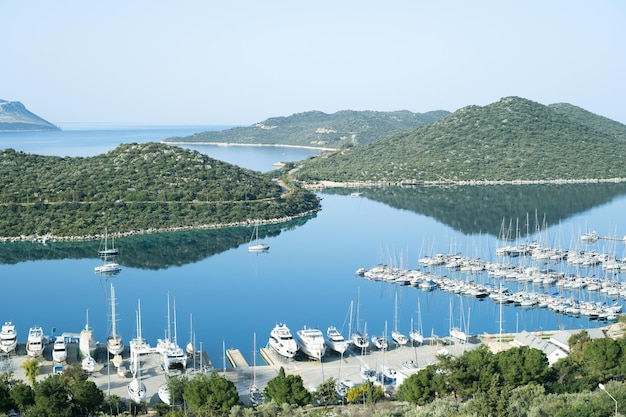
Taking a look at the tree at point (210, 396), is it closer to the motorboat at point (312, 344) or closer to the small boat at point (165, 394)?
the small boat at point (165, 394)

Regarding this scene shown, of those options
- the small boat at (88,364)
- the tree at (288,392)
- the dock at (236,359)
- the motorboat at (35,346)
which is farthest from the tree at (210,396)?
the motorboat at (35,346)

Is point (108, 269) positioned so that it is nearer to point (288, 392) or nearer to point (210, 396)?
point (210, 396)

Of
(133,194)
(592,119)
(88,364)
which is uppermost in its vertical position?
(592,119)

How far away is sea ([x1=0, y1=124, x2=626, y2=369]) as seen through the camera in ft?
115

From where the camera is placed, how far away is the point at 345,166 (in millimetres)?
108812

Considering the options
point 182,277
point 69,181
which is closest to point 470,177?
point 69,181

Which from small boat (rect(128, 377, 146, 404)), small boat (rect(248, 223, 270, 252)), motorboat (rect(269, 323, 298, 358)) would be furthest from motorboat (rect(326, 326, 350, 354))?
small boat (rect(248, 223, 270, 252))

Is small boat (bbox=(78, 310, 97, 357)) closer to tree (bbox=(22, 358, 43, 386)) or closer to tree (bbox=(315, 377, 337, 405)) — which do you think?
tree (bbox=(22, 358, 43, 386))

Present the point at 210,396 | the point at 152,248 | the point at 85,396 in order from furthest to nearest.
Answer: the point at 152,248, the point at 210,396, the point at 85,396

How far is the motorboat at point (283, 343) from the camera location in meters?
28.2

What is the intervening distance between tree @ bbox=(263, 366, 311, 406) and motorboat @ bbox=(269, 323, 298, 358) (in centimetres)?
617

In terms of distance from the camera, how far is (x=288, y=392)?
21656mm

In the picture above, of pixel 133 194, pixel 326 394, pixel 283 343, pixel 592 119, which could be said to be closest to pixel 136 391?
pixel 326 394

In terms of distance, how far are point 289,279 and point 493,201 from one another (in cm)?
3893
